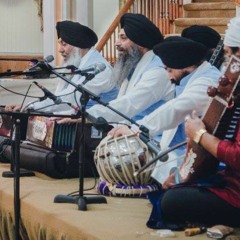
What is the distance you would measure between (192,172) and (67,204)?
1.01 m

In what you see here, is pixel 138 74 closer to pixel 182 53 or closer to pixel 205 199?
pixel 182 53

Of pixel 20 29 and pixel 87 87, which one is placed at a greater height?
pixel 87 87

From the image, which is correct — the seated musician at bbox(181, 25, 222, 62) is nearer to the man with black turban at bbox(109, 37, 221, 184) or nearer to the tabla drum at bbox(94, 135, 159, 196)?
the man with black turban at bbox(109, 37, 221, 184)

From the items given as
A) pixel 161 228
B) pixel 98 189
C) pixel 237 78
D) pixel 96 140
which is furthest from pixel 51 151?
pixel 237 78

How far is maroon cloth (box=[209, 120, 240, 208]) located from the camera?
127 inches

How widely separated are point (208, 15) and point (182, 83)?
17.9 ft

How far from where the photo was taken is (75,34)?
611 cm

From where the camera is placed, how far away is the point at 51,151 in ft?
17.4

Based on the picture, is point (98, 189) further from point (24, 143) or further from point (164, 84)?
point (24, 143)

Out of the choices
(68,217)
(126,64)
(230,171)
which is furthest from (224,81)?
(126,64)

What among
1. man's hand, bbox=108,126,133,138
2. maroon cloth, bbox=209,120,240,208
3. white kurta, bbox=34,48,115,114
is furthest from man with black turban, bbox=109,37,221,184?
white kurta, bbox=34,48,115,114

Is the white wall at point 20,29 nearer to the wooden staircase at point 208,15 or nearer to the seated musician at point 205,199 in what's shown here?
the wooden staircase at point 208,15

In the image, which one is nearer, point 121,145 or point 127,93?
point 121,145

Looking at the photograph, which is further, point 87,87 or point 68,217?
point 87,87
